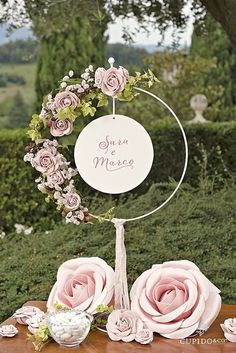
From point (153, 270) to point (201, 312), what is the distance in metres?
0.19

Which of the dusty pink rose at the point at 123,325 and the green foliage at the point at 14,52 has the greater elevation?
the green foliage at the point at 14,52

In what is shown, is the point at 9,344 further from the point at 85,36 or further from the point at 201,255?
the point at 85,36

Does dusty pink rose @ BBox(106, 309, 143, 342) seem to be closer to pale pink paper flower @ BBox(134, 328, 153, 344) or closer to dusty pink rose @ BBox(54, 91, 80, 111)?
pale pink paper flower @ BBox(134, 328, 153, 344)

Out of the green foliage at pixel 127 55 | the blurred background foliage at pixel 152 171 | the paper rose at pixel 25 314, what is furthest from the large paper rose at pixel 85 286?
the green foliage at pixel 127 55

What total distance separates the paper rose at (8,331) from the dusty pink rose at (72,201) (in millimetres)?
368

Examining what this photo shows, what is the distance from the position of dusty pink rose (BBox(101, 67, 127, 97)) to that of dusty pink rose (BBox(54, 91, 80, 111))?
0.10m

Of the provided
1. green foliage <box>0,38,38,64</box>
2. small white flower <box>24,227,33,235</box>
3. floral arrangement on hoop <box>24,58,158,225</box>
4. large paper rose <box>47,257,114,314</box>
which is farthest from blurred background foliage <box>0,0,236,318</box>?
green foliage <box>0,38,38,64</box>

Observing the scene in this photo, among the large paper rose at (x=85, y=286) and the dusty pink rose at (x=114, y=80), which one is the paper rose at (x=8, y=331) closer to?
the large paper rose at (x=85, y=286)

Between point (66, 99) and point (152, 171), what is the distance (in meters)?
4.52

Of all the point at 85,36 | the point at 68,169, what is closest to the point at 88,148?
the point at 68,169

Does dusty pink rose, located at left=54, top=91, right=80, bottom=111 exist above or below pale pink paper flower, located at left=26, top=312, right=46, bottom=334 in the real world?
above

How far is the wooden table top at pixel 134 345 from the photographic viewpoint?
174 centimetres

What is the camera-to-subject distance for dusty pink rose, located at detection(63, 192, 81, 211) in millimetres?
1996

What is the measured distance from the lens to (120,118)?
6.40ft
